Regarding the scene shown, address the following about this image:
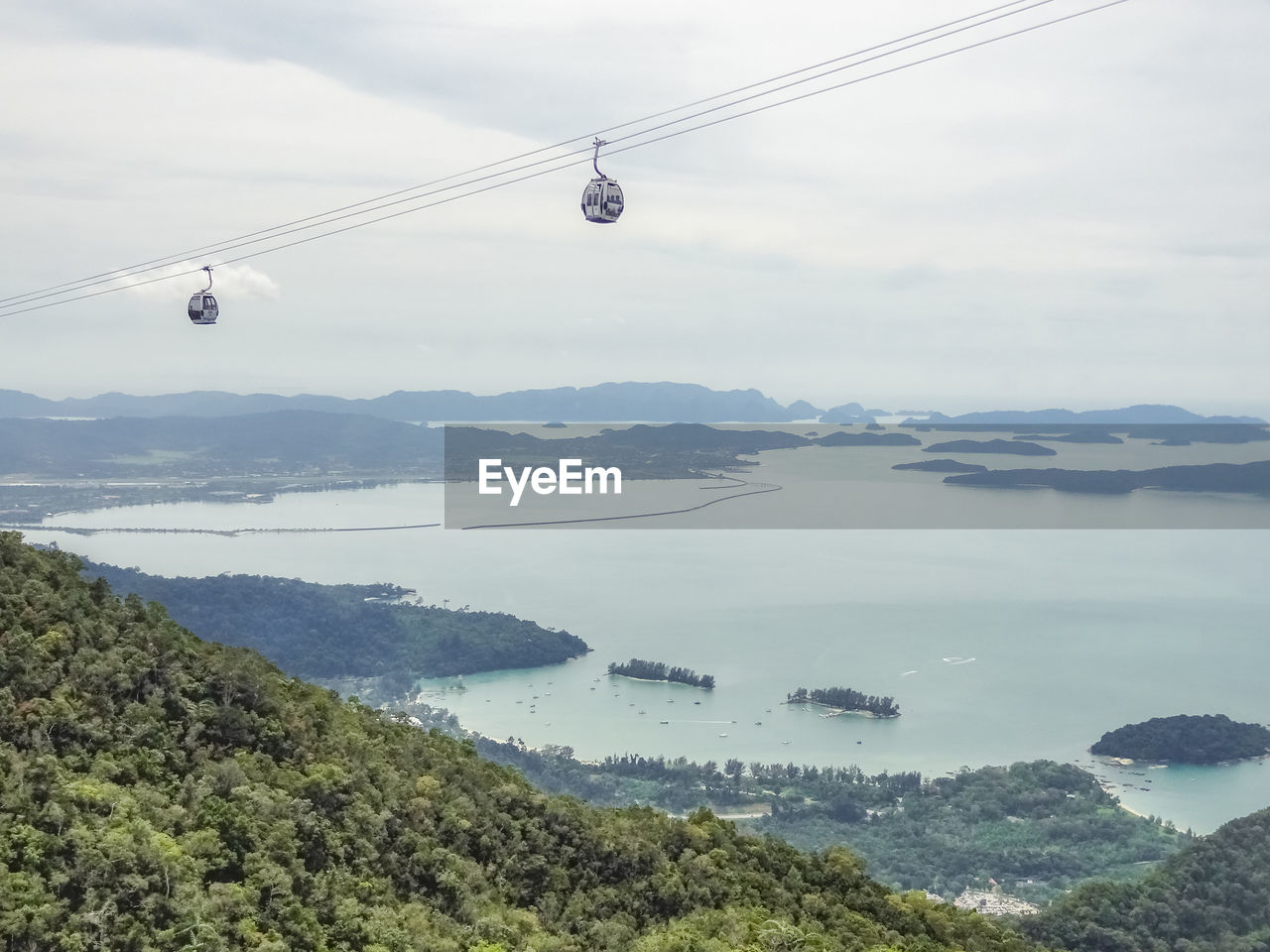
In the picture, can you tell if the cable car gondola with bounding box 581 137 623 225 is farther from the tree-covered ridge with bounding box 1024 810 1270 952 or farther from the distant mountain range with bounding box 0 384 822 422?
the distant mountain range with bounding box 0 384 822 422

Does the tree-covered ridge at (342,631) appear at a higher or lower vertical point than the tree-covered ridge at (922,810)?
higher

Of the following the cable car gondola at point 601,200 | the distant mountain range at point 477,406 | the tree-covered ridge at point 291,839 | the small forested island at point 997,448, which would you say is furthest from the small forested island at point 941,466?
the cable car gondola at point 601,200

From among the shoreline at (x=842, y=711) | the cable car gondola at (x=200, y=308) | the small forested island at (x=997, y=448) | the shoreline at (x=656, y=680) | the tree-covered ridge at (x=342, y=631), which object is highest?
the cable car gondola at (x=200, y=308)

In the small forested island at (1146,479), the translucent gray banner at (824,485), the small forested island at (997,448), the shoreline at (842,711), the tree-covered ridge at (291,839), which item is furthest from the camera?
the small forested island at (997,448)

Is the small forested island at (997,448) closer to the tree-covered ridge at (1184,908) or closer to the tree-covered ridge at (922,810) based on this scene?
the tree-covered ridge at (922,810)

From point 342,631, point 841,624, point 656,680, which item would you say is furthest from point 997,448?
point 342,631

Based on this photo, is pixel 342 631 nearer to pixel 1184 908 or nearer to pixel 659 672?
pixel 659 672

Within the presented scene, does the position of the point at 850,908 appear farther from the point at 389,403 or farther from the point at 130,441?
the point at 389,403

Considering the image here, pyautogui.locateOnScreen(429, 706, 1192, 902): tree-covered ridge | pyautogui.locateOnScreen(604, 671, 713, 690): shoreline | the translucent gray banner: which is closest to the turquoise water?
pyautogui.locateOnScreen(604, 671, 713, 690): shoreline
